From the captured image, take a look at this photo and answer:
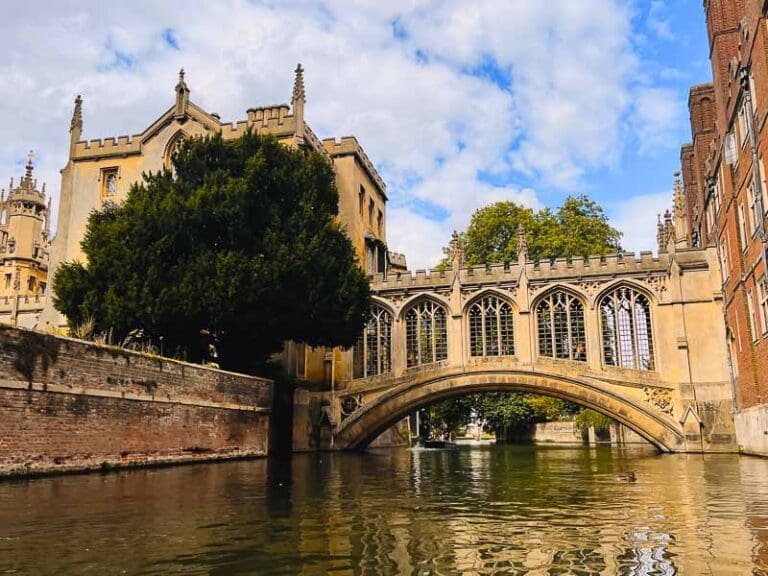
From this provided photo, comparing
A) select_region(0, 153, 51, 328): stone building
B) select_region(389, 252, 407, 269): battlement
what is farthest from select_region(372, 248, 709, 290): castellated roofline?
select_region(0, 153, 51, 328): stone building

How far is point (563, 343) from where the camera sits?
29.1 metres

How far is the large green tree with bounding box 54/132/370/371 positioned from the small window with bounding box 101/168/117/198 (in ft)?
33.5

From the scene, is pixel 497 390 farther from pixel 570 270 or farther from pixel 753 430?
pixel 753 430

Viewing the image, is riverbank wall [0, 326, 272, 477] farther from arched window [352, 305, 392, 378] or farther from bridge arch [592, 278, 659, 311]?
bridge arch [592, 278, 659, 311]

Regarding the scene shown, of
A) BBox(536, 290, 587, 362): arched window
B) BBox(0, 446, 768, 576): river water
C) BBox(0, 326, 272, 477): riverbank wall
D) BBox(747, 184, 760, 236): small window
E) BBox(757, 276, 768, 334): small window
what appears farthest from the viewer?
BBox(536, 290, 587, 362): arched window

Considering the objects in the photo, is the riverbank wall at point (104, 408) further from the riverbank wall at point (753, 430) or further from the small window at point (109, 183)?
the small window at point (109, 183)

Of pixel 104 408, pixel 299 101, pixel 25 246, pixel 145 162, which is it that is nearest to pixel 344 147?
pixel 299 101

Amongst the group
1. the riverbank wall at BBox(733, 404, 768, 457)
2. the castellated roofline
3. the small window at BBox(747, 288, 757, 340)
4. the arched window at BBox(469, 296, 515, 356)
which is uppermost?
the castellated roofline

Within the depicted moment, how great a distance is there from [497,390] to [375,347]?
594cm

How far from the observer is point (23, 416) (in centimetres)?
1312

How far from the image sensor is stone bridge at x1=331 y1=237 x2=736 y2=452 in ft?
86.6

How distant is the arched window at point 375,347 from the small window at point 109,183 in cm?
1510

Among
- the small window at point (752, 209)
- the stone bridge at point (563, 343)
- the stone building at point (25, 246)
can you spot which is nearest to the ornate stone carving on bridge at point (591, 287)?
the stone bridge at point (563, 343)

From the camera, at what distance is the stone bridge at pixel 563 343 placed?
86.6 ft
